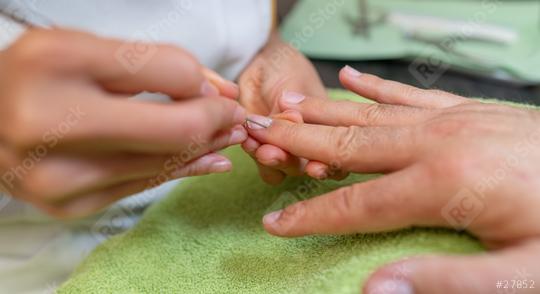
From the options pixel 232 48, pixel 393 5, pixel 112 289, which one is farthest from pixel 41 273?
pixel 393 5

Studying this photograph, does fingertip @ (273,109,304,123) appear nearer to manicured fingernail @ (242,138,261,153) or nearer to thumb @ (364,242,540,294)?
manicured fingernail @ (242,138,261,153)

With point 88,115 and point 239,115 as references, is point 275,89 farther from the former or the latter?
point 88,115

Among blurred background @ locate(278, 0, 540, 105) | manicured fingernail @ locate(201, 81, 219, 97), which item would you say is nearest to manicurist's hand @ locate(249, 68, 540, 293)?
manicured fingernail @ locate(201, 81, 219, 97)

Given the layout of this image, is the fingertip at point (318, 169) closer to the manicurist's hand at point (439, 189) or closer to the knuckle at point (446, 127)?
the manicurist's hand at point (439, 189)

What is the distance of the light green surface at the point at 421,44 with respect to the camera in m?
1.13

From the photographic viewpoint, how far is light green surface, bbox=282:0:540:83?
1131 millimetres

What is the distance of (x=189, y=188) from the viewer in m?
0.76

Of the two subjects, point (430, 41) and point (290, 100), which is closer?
point (290, 100)

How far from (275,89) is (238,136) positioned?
19cm

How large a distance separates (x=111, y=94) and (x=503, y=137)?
0.38 meters

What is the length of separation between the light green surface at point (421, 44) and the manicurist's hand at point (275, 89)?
285mm

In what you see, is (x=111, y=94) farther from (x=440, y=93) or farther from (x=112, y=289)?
(x=440, y=93)

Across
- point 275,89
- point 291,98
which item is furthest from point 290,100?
point 275,89

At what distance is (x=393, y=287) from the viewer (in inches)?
18.4
